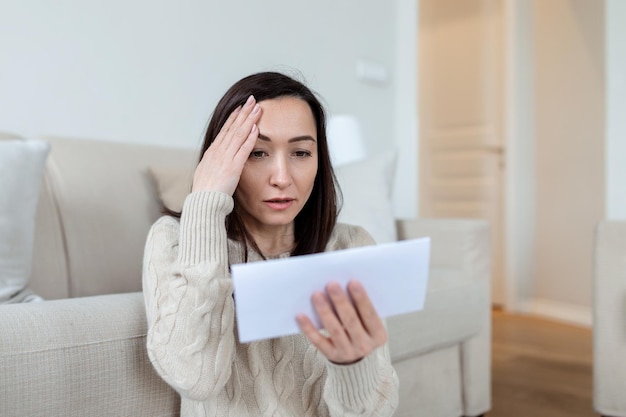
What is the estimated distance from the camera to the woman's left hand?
2.49ft

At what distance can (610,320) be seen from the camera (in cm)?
189

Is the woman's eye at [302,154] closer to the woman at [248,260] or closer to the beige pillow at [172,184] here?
the woman at [248,260]

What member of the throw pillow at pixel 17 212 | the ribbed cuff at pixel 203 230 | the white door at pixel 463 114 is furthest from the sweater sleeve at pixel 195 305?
the white door at pixel 463 114

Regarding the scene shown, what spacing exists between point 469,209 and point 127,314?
3499 mm

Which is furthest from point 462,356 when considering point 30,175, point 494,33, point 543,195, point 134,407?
point 494,33

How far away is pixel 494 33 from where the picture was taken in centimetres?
419

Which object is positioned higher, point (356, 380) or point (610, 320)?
point (356, 380)

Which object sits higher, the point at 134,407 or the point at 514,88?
the point at 514,88

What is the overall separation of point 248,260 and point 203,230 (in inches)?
6.5

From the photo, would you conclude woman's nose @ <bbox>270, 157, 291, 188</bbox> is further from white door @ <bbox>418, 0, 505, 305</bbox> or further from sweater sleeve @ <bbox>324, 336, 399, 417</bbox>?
white door @ <bbox>418, 0, 505, 305</bbox>

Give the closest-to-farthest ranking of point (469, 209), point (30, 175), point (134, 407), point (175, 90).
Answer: point (134, 407) → point (30, 175) → point (175, 90) → point (469, 209)

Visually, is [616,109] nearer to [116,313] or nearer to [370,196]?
[370,196]

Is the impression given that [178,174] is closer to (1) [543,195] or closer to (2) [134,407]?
(2) [134,407]

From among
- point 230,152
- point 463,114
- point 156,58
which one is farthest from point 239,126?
point 463,114
